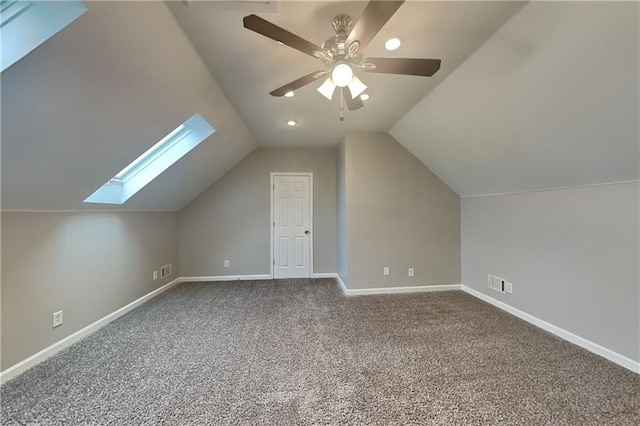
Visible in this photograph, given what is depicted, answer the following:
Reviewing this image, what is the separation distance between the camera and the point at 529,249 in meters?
2.89

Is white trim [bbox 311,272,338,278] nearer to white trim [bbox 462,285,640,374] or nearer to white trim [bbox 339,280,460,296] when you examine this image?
white trim [bbox 339,280,460,296]

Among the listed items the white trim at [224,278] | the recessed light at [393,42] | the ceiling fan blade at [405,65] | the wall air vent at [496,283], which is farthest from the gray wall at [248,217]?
the ceiling fan blade at [405,65]

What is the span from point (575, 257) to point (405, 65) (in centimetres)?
246

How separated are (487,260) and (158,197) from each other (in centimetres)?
454

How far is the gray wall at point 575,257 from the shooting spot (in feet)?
6.75

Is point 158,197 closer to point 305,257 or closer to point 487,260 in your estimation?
point 305,257

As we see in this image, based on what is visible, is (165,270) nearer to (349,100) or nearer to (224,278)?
(224,278)

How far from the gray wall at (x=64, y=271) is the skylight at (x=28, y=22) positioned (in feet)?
4.41

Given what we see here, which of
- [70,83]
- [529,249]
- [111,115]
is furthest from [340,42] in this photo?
[529,249]

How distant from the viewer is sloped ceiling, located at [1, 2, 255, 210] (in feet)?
4.39

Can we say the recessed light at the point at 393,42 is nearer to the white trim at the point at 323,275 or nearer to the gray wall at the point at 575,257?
the gray wall at the point at 575,257

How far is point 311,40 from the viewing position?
1807 millimetres

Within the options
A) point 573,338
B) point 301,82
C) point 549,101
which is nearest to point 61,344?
point 301,82

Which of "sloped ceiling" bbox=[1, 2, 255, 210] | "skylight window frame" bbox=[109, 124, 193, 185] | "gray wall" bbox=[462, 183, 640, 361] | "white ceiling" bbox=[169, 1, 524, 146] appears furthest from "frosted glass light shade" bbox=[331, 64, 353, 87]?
"gray wall" bbox=[462, 183, 640, 361]
